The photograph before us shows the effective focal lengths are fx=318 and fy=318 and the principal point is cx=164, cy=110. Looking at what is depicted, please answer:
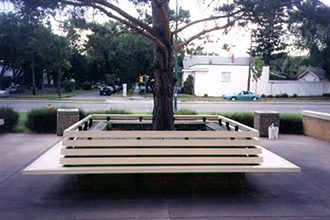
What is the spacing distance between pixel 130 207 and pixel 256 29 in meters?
5.38

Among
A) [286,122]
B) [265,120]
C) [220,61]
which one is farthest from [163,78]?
[220,61]

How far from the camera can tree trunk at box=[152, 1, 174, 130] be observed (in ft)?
23.1

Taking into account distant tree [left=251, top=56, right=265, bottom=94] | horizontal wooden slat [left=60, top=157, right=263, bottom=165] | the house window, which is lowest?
horizontal wooden slat [left=60, top=157, right=263, bottom=165]

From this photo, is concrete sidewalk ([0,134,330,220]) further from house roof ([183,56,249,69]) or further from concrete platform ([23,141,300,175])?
house roof ([183,56,249,69])

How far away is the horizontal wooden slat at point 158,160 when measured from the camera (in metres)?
4.85

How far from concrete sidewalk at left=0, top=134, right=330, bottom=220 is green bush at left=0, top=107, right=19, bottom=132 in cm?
497

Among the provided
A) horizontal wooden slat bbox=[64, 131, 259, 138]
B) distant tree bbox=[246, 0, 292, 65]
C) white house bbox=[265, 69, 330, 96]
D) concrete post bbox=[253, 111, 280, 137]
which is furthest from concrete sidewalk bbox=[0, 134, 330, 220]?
white house bbox=[265, 69, 330, 96]

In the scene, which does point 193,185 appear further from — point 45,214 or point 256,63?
point 256,63

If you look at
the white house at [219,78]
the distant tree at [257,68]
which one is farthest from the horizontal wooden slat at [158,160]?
the distant tree at [257,68]

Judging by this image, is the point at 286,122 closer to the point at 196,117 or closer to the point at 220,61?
the point at 196,117

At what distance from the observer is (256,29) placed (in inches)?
306

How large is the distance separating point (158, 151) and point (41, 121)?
24.5 feet

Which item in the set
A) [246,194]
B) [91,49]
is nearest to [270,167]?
[246,194]

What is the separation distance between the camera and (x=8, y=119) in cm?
1117
